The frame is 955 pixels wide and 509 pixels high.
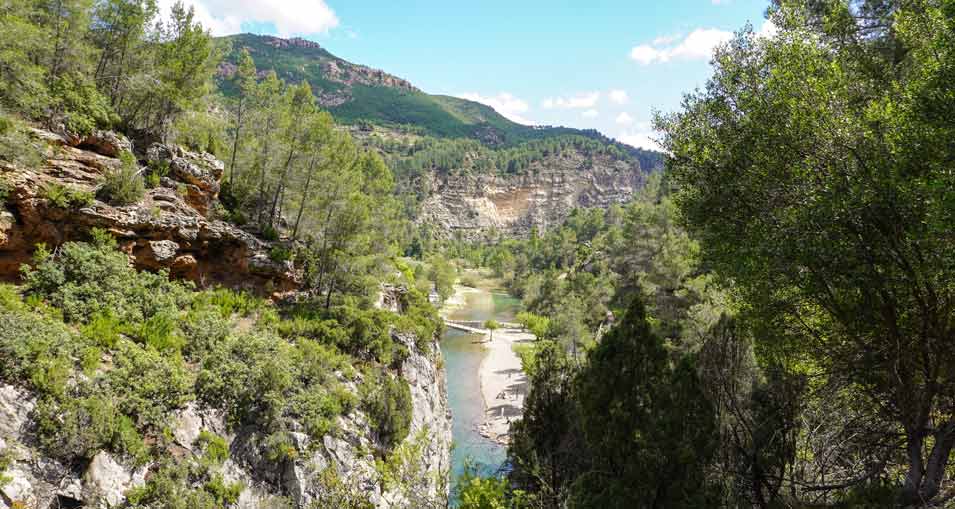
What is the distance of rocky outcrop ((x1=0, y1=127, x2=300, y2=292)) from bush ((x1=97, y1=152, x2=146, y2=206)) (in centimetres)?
29

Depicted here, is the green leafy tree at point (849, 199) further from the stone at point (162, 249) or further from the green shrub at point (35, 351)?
the stone at point (162, 249)

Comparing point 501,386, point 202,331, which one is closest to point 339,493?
point 202,331

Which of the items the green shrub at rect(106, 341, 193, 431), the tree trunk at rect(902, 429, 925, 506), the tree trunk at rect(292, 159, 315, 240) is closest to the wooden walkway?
the tree trunk at rect(292, 159, 315, 240)

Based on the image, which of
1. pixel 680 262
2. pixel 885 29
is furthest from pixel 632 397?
pixel 680 262

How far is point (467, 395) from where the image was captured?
137ft

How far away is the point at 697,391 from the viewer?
736 cm

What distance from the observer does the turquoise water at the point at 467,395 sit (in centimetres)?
2816

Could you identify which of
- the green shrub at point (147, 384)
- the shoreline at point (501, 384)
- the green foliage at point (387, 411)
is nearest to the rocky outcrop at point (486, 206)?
the shoreline at point (501, 384)

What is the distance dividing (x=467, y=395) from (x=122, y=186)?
32.8 metres

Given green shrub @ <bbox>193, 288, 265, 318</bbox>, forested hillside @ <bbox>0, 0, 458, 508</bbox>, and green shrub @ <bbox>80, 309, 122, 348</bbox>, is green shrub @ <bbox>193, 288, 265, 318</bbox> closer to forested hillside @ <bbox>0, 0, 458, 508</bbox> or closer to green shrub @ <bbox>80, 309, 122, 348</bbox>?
forested hillside @ <bbox>0, 0, 458, 508</bbox>

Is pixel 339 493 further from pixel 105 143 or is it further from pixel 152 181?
pixel 105 143

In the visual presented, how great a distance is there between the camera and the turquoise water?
1109 inches

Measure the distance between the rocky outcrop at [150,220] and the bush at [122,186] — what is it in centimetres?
29

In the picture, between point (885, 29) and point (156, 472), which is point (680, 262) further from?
point (156, 472)
